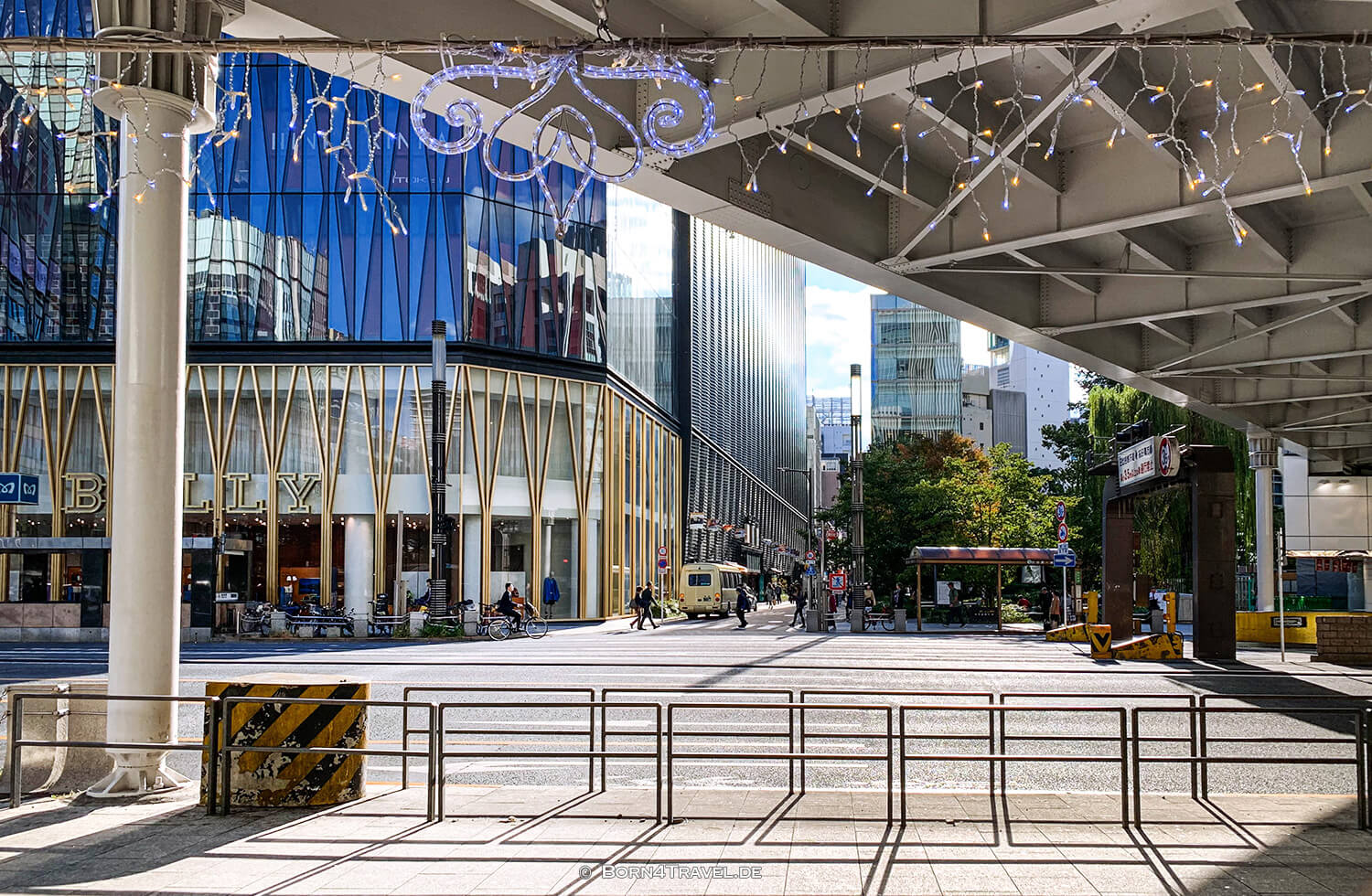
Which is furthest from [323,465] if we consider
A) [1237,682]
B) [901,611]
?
[1237,682]

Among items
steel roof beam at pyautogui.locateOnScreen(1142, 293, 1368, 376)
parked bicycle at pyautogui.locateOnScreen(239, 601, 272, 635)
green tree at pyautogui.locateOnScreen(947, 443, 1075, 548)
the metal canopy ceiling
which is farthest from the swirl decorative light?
green tree at pyautogui.locateOnScreen(947, 443, 1075, 548)

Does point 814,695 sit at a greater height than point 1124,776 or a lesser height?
lesser

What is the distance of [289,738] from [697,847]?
3452mm

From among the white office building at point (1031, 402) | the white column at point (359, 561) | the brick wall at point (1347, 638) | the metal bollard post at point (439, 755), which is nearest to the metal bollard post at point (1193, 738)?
the metal bollard post at point (439, 755)

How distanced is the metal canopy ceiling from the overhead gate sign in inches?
211

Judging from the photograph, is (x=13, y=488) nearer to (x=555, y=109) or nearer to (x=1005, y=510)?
(x=555, y=109)

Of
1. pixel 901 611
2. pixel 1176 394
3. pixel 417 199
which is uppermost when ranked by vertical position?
pixel 417 199

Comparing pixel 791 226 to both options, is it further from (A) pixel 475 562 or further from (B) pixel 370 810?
(A) pixel 475 562

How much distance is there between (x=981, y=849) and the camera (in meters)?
8.51

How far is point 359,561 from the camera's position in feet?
162

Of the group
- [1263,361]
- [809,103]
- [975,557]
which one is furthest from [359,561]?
[809,103]

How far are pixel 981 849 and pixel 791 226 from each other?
7.42 metres

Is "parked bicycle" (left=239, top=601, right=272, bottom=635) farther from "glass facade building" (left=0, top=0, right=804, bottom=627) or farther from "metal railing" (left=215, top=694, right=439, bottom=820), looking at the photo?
"metal railing" (left=215, top=694, right=439, bottom=820)

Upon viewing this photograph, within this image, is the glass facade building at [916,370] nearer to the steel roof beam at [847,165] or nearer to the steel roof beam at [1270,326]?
the steel roof beam at [1270,326]
